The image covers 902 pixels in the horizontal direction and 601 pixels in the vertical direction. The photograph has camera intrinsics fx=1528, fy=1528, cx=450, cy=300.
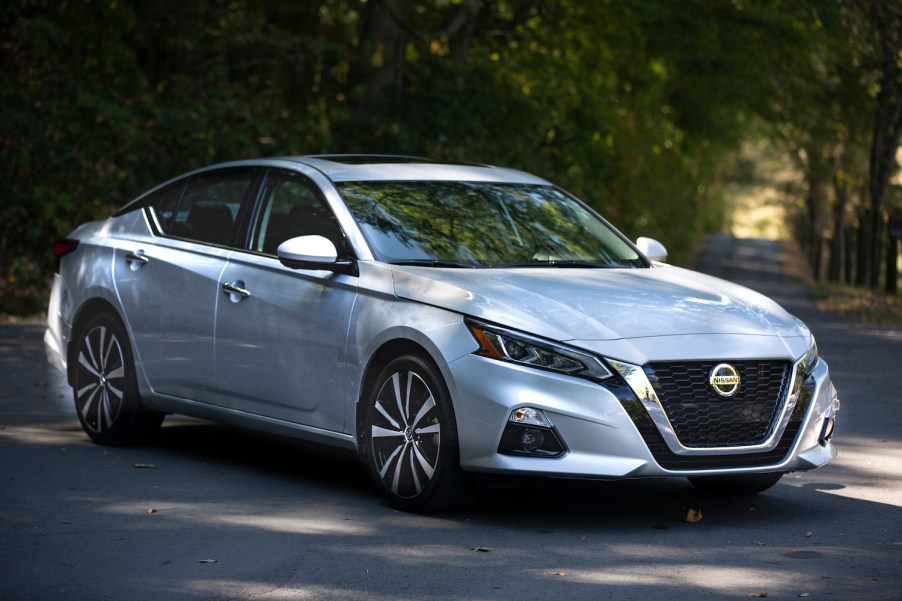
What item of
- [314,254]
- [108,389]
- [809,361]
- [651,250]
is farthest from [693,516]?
[108,389]

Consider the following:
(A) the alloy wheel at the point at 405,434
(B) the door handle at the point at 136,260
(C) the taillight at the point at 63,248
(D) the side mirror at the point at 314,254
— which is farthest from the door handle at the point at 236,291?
(C) the taillight at the point at 63,248

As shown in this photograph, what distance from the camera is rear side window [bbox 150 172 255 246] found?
27.5 feet

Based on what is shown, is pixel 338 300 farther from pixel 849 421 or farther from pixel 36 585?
pixel 849 421

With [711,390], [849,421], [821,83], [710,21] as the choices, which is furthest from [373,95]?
[711,390]

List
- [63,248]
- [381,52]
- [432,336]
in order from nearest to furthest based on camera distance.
Answer: [432,336] → [63,248] → [381,52]

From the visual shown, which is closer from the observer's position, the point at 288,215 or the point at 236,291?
the point at 236,291

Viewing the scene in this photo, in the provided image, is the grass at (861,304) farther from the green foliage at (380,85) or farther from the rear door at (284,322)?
the rear door at (284,322)

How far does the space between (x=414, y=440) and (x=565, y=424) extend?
0.79 m

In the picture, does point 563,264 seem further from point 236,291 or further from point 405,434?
point 236,291

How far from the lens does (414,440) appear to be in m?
6.85

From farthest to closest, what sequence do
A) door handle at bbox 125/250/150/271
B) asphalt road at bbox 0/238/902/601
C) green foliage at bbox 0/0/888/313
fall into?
green foliage at bbox 0/0/888/313, door handle at bbox 125/250/150/271, asphalt road at bbox 0/238/902/601

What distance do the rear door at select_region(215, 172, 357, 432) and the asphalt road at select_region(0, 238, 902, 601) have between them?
46cm

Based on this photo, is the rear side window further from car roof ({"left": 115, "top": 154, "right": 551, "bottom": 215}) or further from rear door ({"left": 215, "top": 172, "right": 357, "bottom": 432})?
rear door ({"left": 215, "top": 172, "right": 357, "bottom": 432})

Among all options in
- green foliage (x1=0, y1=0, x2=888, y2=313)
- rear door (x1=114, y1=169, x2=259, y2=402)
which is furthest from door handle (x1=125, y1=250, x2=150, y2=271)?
green foliage (x1=0, y1=0, x2=888, y2=313)
